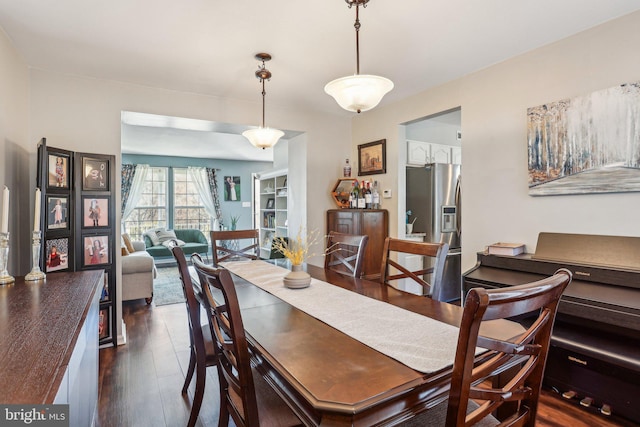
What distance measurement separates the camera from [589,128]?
2.33 meters

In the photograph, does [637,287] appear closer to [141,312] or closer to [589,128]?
[589,128]

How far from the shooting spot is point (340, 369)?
100cm

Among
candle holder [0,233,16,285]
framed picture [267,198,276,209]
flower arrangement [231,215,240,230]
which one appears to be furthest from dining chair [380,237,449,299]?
flower arrangement [231,215,240,230]

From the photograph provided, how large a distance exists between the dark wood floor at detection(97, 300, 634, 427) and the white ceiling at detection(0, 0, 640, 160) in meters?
2.43

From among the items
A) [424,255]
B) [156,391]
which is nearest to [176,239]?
[156,391]

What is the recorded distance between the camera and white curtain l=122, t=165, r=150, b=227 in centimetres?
768

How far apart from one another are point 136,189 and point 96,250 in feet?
17.8

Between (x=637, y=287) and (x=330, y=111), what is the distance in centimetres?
338

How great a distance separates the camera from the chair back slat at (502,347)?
0.76 metres

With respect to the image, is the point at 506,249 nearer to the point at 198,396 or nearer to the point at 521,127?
the point at 521,127

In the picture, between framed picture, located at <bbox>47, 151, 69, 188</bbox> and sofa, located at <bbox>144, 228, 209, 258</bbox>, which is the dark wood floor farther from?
sofa, located at <bbox>144, 228, 209, 258</bbox>

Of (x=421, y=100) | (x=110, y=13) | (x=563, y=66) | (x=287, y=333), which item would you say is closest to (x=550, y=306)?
(x=287, y=333)

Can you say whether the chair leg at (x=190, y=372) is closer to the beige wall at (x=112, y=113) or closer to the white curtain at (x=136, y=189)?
the beige wall at (x=112, y=113)

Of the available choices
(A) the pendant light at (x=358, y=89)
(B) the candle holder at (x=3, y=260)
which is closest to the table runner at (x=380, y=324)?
(A) the pendant light at (x=358, y=89)
